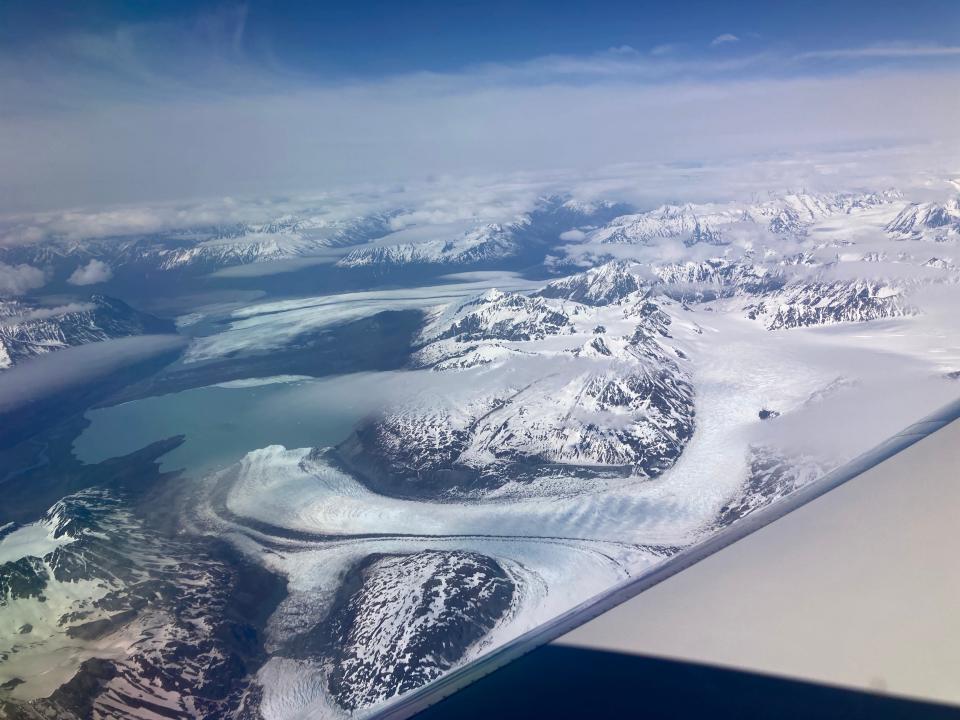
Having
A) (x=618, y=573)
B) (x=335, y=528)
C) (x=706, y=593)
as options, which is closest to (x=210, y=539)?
(x=335, y=528)

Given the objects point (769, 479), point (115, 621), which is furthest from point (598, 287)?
point (115, 621)

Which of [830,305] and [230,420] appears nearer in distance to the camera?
[230,420]

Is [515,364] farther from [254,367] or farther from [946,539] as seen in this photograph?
[946,539]

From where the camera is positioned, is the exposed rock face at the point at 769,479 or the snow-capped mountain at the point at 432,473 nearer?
the snow-capped mountain at the point at 432,473

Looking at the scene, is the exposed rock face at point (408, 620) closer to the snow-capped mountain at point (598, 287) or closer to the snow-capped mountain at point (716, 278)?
the snow-capped mountain at point (598, 287)

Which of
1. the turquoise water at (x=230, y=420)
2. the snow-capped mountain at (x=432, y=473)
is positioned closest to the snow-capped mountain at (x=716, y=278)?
the snow-capped mountain at (x=432, y=473)

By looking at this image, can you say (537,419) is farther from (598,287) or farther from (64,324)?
(64,324)
